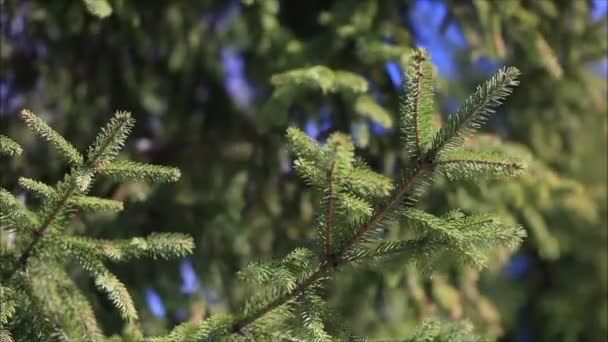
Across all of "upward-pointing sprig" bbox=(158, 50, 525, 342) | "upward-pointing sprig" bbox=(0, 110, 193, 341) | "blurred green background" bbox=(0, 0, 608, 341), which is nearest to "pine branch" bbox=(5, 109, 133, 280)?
"upward-pointing sprig" bbox=(0, 110, 193, 341)

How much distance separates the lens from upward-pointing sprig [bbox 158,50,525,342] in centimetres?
148

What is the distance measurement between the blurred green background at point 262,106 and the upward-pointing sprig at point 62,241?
57 cm

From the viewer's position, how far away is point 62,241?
1638mm

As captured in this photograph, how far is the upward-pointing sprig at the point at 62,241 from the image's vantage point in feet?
5.14

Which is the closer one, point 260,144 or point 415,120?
point 415,120

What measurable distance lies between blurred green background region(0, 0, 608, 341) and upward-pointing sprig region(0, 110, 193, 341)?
22.3 inches

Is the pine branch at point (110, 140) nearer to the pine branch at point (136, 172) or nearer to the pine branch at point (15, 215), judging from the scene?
the pine branch at point (136, 172)

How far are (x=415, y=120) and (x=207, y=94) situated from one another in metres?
1.94

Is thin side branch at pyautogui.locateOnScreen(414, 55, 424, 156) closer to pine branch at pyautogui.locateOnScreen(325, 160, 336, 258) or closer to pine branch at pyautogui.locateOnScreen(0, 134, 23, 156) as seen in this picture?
pine branch at pyautogui.locateOnScreen(325, 160, 336, 258)

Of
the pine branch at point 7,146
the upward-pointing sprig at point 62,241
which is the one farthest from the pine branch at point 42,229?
the pine branch at point 7,146

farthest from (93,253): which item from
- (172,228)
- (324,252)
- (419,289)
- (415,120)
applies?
(419,289)

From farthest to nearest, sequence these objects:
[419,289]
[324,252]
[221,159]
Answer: [221,159], [419,289], [324,252]

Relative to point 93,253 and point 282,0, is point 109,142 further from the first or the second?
point 282,0

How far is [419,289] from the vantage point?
2.98 meters
